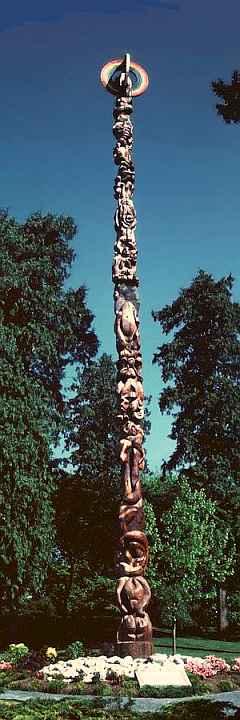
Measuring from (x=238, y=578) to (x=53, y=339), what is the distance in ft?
53.0

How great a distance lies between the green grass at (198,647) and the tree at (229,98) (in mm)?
20033

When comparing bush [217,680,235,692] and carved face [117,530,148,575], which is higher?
carved face [117,530,148,575]

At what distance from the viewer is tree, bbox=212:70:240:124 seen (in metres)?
14.9

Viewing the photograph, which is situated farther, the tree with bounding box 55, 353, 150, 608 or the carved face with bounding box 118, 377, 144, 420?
the tree with bounding box 55, 353, 150, 608

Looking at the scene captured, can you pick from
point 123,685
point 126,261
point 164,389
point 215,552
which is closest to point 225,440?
point 164,389

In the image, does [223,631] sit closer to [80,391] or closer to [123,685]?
[80,391]

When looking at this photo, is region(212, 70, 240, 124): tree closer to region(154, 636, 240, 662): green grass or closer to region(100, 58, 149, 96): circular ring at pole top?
region(100, 58, 149, 96): circular ring at pole top

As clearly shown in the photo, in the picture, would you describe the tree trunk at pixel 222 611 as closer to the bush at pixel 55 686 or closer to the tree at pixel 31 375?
the tree at pixel 31 375

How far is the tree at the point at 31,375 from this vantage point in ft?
89.6

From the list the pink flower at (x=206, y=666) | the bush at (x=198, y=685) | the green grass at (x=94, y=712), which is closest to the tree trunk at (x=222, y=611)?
the pink flower at (x=206, y=666)

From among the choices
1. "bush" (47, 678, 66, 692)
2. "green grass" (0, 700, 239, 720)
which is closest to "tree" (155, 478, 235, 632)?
"bush" (47, 678, 66, 692)

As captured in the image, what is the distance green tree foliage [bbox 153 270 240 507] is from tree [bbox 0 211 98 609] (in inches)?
273

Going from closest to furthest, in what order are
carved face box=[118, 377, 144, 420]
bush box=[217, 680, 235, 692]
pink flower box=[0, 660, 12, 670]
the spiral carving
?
bush box=[217, 680, 235, 692] < pink flower box=[0, 660, 12, 670] < the spiral carving < carved face box=[118, 377, 144, 420]

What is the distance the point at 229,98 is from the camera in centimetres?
1510
